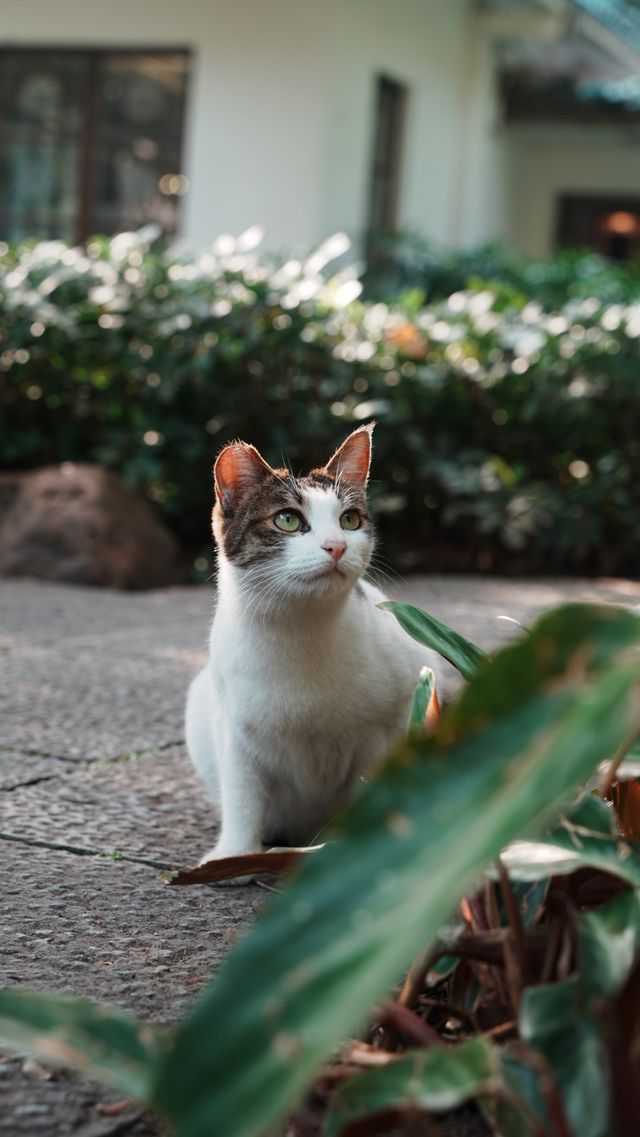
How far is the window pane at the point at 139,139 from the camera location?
484 inches

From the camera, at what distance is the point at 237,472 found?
2945 millimetres

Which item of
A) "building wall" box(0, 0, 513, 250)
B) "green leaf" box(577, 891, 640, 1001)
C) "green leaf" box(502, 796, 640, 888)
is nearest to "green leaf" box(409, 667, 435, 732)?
"green leaf" box(502, 796, 640, 888)

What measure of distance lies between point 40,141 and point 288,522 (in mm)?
10961

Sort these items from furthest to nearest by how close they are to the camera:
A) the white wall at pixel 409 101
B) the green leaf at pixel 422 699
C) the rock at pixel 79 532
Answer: the white wall at pixel 409 101
the rock at pixel 79 532
the green leaf at pixel 422 699

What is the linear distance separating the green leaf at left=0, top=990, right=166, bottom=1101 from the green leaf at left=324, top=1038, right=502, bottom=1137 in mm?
198

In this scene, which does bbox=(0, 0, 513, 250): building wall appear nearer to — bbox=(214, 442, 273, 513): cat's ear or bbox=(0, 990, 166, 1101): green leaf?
bbox=(214, 442, 273, 513): cat's ear

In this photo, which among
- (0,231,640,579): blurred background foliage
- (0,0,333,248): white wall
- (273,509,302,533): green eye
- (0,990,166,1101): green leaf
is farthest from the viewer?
(0,0,333,248): white wall

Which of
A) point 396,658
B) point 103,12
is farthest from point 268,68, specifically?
point 396,658

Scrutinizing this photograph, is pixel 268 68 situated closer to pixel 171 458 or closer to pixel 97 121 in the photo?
pixel 97 121

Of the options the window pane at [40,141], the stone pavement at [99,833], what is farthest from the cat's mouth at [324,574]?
the window pane at [40,141]

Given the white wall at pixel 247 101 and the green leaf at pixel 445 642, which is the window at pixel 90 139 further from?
the green leaf at pixel 445 642

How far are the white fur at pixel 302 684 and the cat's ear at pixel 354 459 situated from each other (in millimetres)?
122

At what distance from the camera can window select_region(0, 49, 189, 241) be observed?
12.3 meters

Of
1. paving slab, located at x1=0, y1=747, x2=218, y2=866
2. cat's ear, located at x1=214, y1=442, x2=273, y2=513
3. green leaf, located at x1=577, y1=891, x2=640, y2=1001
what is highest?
cat's ear, located at x1=214, y1=442, x2=273, y2=513
